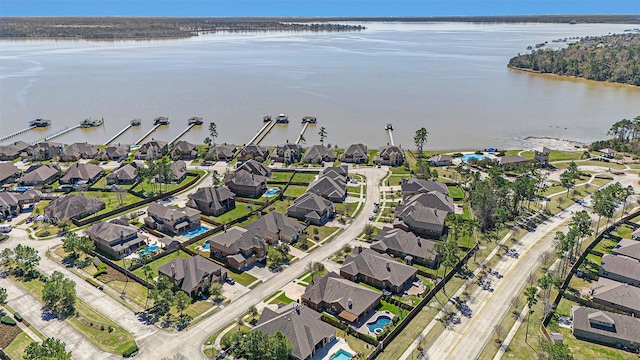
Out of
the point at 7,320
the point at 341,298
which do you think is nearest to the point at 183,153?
the point at 7,320

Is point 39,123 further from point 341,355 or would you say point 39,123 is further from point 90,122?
point 341,355

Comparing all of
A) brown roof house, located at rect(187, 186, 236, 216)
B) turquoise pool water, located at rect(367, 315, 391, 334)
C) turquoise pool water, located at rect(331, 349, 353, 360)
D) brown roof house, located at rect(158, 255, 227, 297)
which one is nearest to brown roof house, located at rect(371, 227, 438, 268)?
turquoise pool water, located at rect(367, 315, 391, 334)

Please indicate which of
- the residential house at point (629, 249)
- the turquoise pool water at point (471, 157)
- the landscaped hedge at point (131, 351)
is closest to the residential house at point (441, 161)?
the turquoise pool water at point (471, 157)

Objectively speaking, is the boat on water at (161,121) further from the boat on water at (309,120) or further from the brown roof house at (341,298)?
the brown roof house at (341,298)

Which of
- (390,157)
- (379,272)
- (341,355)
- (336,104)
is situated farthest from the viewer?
(336,104)

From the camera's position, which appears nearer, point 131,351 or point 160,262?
point 131,351

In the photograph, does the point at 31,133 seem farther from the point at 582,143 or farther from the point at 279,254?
the point at 582,143

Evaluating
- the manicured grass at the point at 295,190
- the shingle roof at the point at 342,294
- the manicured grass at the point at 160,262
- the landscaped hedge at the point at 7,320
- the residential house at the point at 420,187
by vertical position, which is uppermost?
the residential house at the point at 420,187
